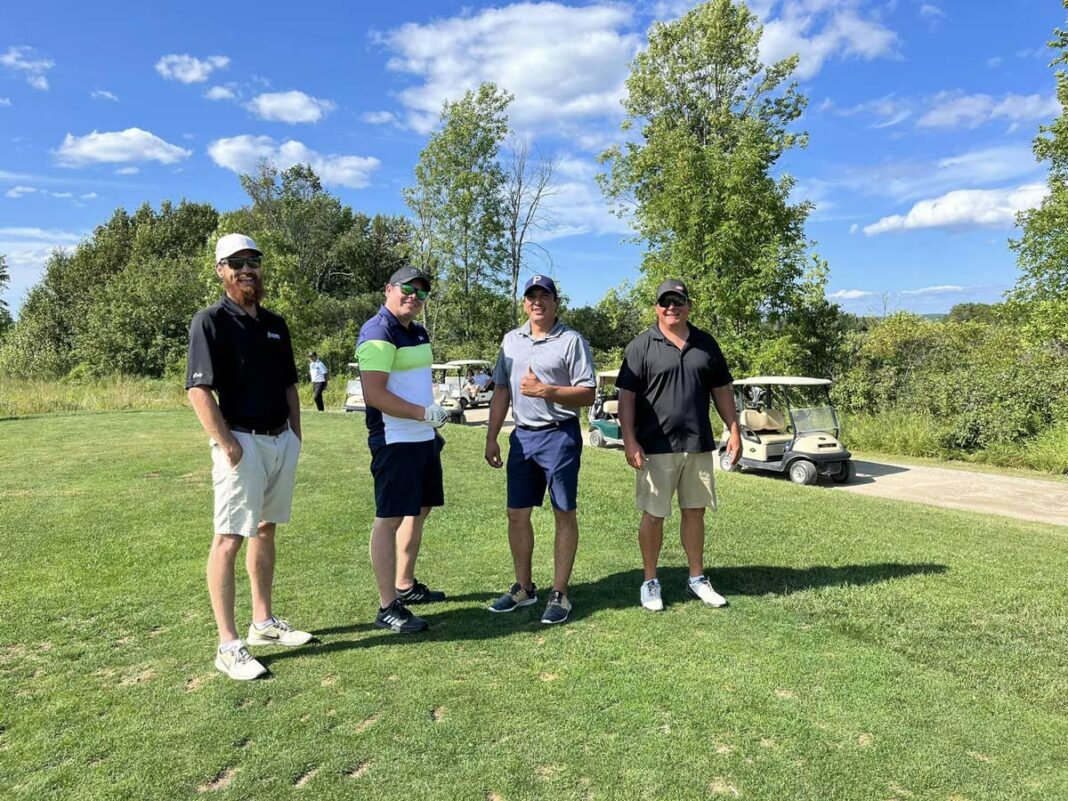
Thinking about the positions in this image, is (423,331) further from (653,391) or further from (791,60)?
(791,60)

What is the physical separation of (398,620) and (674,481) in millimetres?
1700

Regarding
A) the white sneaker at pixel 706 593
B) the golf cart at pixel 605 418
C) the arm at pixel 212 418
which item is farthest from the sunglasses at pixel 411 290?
the golf cart at pixel 605 418

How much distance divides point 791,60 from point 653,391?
25542 millimetres

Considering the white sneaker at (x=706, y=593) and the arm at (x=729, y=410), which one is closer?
the white sneaker at (x=706, y=593)

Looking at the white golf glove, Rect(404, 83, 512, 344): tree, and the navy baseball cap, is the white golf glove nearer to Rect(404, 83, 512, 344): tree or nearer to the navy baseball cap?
the navy baseball cap

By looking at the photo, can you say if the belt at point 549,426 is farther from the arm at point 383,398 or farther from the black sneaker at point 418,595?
the black sneaker at point 418,595

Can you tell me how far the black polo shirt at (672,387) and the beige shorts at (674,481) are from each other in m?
0.06

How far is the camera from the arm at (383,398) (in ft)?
10.6

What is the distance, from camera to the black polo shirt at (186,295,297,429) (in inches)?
111

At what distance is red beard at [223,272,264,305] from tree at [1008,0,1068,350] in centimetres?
1695

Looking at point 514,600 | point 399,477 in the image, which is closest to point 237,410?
point 399,477

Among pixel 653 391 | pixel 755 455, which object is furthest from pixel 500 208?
pixel 653 391

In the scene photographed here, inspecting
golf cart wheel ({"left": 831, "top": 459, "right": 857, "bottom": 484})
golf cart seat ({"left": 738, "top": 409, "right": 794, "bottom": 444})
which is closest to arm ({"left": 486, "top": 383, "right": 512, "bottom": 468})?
golf cart seat ({"left": 738, "top": 409, "right": 794, "bottom": 444})

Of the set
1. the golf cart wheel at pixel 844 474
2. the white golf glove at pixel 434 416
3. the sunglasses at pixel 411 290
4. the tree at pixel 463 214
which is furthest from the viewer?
the tree at pixel 463 214
